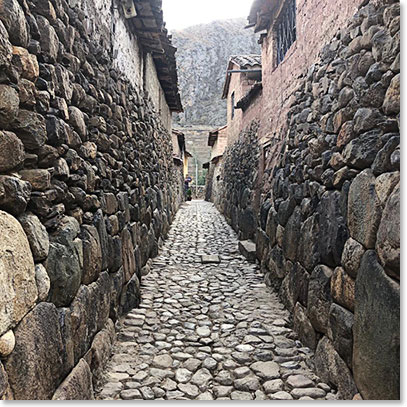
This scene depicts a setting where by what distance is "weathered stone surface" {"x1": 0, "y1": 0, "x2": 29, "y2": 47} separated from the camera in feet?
5.02

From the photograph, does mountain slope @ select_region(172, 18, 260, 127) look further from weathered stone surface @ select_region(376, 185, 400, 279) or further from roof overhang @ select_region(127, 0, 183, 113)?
weathered stone surface @ select_region(376, 185, 400, 279)

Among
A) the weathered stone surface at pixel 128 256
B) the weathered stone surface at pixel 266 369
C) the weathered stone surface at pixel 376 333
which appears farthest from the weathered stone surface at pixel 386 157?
the weathered stone surface at pixel 128 256

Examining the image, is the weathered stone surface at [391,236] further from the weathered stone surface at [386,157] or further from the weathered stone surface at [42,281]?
the weathered stone surface at [42,281]

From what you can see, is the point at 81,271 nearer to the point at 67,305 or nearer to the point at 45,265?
the point at 67,305

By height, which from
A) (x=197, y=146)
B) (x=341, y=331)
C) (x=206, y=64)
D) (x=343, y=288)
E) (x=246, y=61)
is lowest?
(x=341, y=331)

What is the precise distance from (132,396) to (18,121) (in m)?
1.98

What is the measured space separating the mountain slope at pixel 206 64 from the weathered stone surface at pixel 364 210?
39.7m

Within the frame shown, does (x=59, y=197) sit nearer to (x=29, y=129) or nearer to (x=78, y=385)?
(x=29, y=129)

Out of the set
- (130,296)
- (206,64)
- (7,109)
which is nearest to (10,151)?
(7,109)

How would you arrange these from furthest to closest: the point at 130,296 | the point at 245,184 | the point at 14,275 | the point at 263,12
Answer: the point at 245,184 < the point at 263,12 < the point at 130,296 < the point at 14,275

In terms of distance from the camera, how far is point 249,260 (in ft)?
19.4

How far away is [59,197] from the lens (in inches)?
82.0

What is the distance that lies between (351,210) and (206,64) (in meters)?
48.6

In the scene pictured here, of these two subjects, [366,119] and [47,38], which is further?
[366,119]
